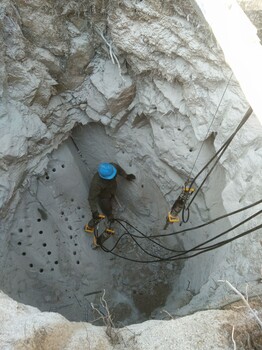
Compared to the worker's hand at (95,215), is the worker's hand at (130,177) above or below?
above

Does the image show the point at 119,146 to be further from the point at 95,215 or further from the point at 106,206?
the point at 95,215

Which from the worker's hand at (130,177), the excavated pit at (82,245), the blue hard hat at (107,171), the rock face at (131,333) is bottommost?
the excavated pit at (82,245)

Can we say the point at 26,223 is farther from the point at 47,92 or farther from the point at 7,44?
the point at 7,44

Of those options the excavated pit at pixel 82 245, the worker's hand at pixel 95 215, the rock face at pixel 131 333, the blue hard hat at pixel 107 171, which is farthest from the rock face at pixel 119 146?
the rock face at pixel 131 333

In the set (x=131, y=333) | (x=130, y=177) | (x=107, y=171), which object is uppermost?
(x=131, y=333)

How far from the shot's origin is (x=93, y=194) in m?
5.00

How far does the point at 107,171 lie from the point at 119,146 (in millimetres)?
591

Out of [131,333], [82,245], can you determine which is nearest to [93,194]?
[82,245]

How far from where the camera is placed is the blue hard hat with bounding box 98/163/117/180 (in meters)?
4.72

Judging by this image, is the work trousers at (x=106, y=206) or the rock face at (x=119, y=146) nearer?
the rock face at (x=119, y=146)

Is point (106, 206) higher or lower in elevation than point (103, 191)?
lower

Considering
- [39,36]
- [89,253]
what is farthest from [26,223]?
[39,36]

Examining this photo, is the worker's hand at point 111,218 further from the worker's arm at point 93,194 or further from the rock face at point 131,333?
the rock face at point 131,333

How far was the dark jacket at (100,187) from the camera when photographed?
193 inches
